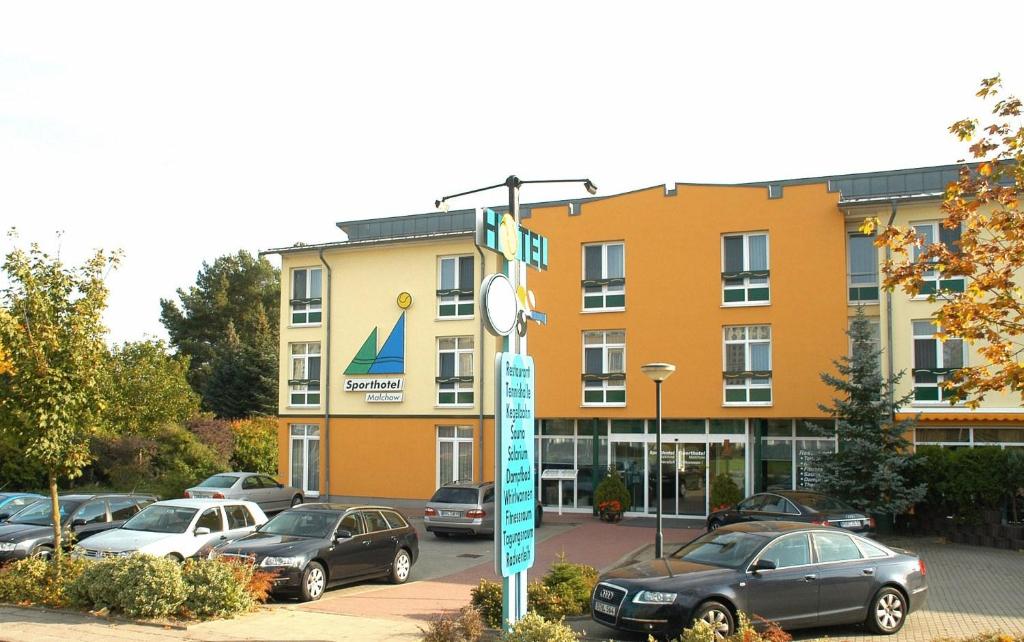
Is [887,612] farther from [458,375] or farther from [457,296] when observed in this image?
[457,296]

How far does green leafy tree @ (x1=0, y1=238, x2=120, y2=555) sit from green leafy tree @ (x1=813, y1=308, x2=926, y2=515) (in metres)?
17.7

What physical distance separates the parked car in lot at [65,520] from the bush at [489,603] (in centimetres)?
933

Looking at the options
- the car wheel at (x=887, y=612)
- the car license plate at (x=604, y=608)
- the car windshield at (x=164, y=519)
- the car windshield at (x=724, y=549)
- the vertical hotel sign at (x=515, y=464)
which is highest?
the vertical hotel sign at (x=515, y=464)

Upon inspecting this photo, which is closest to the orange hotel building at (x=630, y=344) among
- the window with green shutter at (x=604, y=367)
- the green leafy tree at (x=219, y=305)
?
the window with green shutter at (x=604, y=367)

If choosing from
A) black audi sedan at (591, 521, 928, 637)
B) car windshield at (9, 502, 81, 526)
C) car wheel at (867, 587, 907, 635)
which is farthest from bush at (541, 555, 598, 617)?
car windshield at (9, 502, 81, 526)

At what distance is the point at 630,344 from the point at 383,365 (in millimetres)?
8988

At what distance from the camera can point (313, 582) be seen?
1496 centimetres

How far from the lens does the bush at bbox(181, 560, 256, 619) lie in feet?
42.6

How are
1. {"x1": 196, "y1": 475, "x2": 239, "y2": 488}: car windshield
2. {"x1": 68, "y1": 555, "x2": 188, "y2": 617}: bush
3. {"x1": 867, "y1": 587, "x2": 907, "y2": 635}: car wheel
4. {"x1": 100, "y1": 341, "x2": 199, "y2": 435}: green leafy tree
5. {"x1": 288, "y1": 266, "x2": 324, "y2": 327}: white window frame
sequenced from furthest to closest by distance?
{"x1": 100, "y1": 341, "x2": 199, "y2": 435}: green leafy tree → {"x1": 288, "y1": 266, "x2": 324, "y2": 327}: white window frame → {"x1": 196, "y1": 475, "x2": 239, "y2": 488}: car windshield → {"x1": 68, "y1": 555, "x2": 188, "y2": 617}: bush → {"x1": 867, "y1": 587, "x2": 907, "y2": 635}: car wheel

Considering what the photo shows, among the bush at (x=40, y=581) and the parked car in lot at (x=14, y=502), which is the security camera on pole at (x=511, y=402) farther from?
the parked car in lot at (x=14, y=502)

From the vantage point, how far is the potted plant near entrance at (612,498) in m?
27.8

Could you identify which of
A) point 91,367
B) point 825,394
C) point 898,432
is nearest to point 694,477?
point 825,394

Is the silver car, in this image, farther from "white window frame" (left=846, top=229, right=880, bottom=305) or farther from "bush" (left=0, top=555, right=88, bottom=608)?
"white window frame" (left=846, top=229, right=880, bottom=305)

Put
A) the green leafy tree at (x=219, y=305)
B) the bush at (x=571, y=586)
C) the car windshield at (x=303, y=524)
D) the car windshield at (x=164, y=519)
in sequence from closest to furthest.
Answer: the bush at (x=571, y=586) → the car windshield at (x=303, y=524) → the car windshield at (x=164, y=519) → the green leafy tree at (x=219, y=305)
